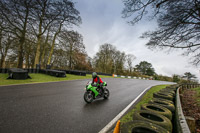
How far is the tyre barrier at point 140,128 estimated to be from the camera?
1.68 m

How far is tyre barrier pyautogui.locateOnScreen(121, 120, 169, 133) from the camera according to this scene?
5.53 ft

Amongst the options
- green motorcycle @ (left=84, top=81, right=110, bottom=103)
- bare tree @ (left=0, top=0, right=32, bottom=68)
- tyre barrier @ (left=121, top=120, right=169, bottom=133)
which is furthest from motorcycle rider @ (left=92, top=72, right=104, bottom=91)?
bare tree @ (left=0, top=0, right=32, bottom=68)

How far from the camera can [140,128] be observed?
1.83m

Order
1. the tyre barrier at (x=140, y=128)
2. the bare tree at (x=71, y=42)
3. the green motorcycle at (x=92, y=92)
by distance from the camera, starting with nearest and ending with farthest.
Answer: the tyre barrier at (x=140, y=128) < the green motorcycle at (x=92, y=92) < the bare tree at (x=71, y=42)

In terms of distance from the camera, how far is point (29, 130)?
2408mm

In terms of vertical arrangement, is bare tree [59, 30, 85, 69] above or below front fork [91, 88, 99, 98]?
above

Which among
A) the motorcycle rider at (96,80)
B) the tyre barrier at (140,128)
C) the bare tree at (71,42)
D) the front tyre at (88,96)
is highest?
the bare tree at (71,42)

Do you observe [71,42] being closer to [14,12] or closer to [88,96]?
[14,12]

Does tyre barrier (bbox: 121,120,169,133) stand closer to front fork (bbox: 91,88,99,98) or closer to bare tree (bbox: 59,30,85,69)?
front fork (bbox: 91,88,99,98)

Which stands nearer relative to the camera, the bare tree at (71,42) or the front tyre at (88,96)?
the front tyre at (88,96)

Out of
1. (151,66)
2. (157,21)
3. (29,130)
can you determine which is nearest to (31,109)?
(29,130)

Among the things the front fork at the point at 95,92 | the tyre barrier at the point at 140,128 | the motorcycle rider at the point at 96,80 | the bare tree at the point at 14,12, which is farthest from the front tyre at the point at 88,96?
the bare tree at the point at 14,12

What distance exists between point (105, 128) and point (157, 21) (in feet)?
21.9

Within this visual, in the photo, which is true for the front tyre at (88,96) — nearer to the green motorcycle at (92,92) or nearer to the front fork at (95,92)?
the green motorcycle at (92,92)
